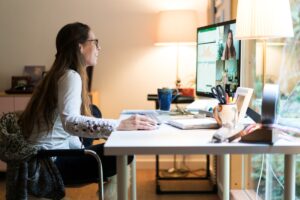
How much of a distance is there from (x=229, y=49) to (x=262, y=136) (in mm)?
953

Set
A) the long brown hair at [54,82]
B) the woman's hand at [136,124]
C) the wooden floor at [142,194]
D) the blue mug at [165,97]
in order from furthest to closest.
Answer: the wooden floor at [142,194] < the blue mug at [165,97] < the long brown hair at [54,82] < the woman's hand at [136,124]

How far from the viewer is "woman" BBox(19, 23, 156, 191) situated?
175 centimetres

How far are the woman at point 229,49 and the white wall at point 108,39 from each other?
1666 mm

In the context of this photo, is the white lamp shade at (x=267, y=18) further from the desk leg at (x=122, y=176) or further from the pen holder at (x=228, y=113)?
the desk leg at (x=122, y=176)

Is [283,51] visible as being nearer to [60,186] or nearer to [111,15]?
[60,186]

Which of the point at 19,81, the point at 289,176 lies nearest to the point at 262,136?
the point at 289,176

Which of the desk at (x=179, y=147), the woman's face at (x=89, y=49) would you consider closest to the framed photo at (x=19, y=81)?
the woman's face at (x=89, y=49)

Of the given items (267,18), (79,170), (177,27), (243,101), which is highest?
(177,27)

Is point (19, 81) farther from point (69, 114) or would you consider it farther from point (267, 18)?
point (267, 18)

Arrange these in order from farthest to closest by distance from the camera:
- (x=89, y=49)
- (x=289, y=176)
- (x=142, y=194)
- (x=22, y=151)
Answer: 1. (x=142, y=194)
2. (x=89, y=49)
3. (x=22, y=151)
4. (x=289, y=176)

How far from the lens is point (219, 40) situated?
2.38 metres

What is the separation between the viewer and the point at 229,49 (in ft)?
7.26

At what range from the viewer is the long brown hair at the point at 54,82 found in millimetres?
1901

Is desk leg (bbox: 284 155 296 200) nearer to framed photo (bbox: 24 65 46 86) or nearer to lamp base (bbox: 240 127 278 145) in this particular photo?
lamp base (bbox: 240 127 278 145)
